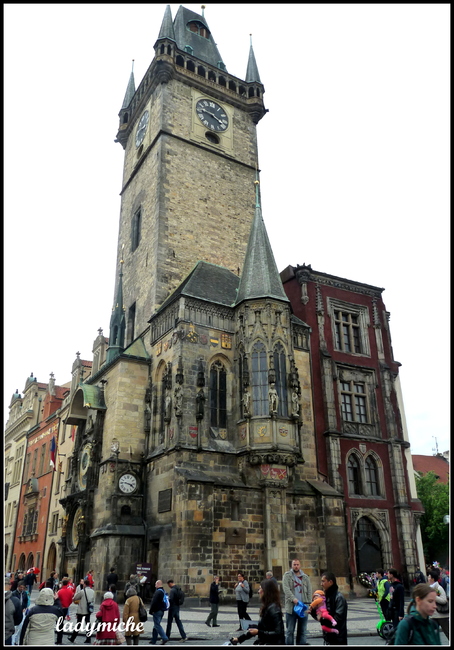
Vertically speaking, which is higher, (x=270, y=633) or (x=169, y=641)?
(x=270, y=633)

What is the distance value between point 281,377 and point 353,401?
18.5 feet

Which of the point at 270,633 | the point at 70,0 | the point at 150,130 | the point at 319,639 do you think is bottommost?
the point at 319,639

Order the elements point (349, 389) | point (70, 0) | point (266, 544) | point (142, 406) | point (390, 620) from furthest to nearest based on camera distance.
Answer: point (349, 389) < point (142, 406) < point (266, 544) < point (390, 620) < point (70, 0)

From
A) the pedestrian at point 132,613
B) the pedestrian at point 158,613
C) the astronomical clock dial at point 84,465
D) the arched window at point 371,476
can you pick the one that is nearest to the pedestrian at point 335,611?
the pedestrian at point 132,613

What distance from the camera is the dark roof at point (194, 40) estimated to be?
37969 mm

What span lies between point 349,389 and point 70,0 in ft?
75.6

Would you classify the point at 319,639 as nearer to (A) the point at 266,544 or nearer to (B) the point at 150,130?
(A) the point at 266,544

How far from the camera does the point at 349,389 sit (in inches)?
1043

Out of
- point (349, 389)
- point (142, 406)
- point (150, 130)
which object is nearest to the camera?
point (142, 406)

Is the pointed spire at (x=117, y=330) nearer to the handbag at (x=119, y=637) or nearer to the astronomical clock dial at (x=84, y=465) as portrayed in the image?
the astronomical clock dial at (x=84, y=465)

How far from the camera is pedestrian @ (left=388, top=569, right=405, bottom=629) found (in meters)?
10.8

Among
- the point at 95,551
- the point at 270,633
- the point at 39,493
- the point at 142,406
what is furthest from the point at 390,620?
the point at 39,493

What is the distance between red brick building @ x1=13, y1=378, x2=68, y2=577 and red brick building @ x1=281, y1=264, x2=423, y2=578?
19.8m

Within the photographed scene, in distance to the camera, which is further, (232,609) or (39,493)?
(39,493)
